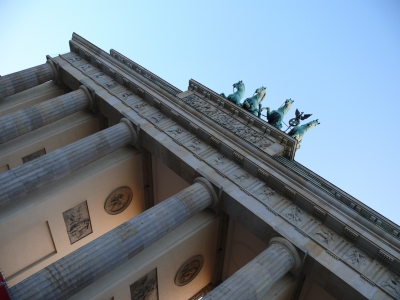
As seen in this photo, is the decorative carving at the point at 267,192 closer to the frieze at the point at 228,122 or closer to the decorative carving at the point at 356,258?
the frieze at the point at 228,122

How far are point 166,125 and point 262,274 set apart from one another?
30.7ft

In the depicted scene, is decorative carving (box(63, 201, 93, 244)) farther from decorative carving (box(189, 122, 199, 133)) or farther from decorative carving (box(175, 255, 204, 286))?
decorative carving (box(189, 122, 199, 133))

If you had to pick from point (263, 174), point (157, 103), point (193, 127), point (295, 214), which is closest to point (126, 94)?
point (157, 103)

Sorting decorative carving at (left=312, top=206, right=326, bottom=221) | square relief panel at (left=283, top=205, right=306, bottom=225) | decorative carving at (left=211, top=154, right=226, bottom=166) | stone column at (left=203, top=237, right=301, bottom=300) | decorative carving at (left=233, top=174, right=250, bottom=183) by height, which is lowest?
stone column at (left=203, top=237, right=301, bottom=300)

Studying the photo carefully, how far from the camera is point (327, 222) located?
14.6 metres

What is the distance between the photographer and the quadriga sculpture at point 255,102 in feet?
73.5

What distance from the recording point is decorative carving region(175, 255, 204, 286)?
54.8 feet

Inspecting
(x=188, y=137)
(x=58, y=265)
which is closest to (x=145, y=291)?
(x=58, y=265)

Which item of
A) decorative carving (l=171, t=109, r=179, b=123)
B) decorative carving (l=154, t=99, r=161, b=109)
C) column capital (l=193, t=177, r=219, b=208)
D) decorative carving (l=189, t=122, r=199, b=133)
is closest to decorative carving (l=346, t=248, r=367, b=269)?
column capital (l=193, t=177, r=219, b=208)

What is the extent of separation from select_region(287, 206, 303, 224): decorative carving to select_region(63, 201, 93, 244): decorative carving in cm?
978

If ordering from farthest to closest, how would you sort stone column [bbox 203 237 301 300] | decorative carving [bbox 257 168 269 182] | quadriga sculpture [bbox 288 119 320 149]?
quadriga sculpture [bbox 288 119 320 149] < decorative carving [bbox 257 168 269 182] < stone column [bbox 203 237 301 300]

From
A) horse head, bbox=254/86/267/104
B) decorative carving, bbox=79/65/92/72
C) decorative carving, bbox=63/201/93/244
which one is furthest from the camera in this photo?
Answer: horse head, bbox=254/86/267/104

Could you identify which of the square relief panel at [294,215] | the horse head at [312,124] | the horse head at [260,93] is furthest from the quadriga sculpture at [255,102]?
the square relief panel at [294,215]

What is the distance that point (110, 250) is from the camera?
12.6 m
